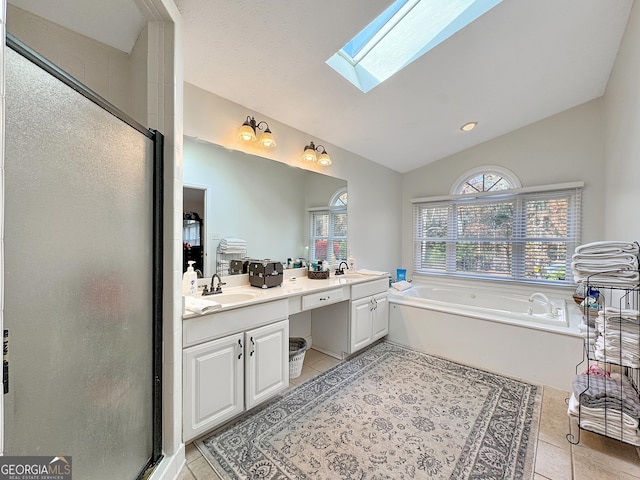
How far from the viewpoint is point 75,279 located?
884 mm

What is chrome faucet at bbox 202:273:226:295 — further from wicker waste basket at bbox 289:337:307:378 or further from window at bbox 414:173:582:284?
window at bbox 414:173:582:284

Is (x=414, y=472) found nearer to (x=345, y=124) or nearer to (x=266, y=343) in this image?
(x=266, y=343)

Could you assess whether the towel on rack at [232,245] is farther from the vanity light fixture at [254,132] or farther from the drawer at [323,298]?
the vanity light fixture at [254,132]

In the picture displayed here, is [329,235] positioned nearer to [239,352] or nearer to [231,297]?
[231,297]

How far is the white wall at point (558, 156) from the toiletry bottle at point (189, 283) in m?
3.41

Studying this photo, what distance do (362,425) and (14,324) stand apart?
70.4 inches

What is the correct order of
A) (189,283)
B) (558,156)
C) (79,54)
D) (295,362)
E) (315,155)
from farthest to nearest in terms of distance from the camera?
1. (558,156)
2. (315,155)
3. (295,362)
4. (189,283)
5. (79,54)

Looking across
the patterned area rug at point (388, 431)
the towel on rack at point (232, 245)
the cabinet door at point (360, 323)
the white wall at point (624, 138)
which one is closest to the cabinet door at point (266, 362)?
the patterned area rug at point (388, 431)

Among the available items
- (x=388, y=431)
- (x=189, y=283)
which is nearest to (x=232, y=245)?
(x=189, y=283)

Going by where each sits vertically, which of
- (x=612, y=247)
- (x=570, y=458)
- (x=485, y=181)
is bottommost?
(x=570, y=458)

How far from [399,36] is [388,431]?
279 cm

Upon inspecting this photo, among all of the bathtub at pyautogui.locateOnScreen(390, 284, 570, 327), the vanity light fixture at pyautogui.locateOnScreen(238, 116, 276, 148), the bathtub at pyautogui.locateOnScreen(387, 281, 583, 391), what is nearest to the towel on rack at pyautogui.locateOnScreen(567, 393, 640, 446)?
the bathtub at pyautogui.locateOnScreen(387, 281, 583, 391)

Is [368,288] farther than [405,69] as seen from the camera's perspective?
Yes

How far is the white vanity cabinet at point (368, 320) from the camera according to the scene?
2621mm
